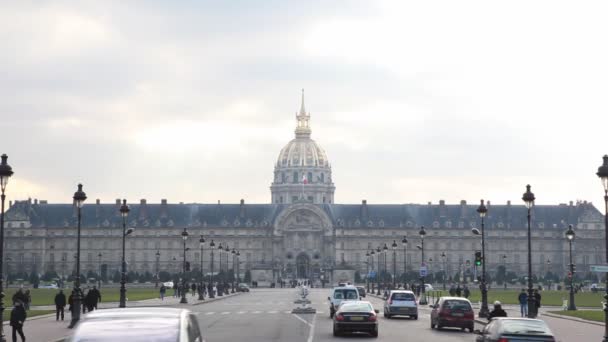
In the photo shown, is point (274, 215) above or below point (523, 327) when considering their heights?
above

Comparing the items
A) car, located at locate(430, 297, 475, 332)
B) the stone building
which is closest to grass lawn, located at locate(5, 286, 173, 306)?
car, located at locate(430, 297, 475, 332)

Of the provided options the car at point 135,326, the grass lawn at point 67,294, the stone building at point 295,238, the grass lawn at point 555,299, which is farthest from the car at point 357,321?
the stone building at point 295,238

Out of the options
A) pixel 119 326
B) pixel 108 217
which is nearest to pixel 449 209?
pixel 108 217

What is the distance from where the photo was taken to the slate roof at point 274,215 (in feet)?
593

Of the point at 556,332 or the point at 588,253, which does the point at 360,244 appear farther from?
the point at 556,332

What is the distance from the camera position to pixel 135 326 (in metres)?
12.2

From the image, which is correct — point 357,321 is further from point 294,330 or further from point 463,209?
point 463,209

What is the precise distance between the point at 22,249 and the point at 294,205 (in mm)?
46004

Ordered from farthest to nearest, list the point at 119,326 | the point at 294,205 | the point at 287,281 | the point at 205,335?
the point at 294,205
the point at 287,281
the point at 205,335
the point at 119,326

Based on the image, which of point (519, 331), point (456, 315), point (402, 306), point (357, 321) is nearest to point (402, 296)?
Answer: point (402, 306)

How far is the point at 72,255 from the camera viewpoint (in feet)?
588

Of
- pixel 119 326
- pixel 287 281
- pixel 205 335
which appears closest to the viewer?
pixel 119 326

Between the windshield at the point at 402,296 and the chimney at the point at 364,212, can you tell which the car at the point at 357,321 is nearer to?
the windshield at the point at 402,296

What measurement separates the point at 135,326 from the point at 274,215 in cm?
17393
